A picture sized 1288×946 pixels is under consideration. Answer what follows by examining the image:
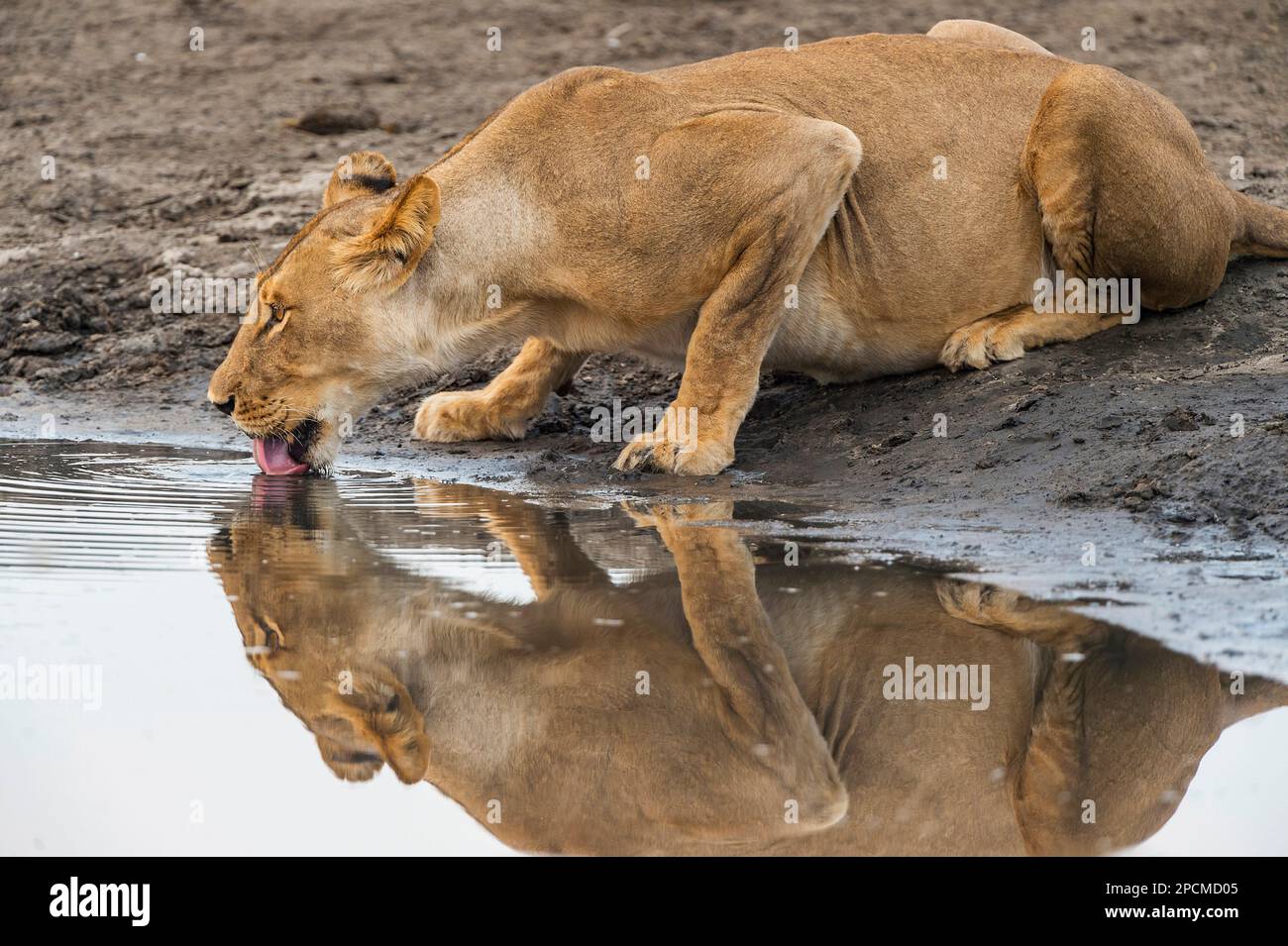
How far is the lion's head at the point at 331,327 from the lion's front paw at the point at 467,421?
982mm

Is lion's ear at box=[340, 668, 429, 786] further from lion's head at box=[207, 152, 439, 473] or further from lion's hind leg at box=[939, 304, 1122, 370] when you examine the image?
lion's hind leg at box=[939, 304, 1122, 370]

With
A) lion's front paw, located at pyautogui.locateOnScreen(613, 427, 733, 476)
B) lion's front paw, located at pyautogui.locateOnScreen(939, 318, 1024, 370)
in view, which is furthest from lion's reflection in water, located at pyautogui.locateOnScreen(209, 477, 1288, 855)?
lion's front paw, located at pyautogui.locateOnScreen(939, 318, 1024, 370)

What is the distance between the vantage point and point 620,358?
8281 mm

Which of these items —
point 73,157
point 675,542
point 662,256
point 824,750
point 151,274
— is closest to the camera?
point 824,750

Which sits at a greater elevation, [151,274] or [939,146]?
[939,146]

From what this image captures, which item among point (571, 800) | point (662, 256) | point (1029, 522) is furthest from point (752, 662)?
point (662, 256)

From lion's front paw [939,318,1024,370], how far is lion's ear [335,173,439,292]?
2.14m

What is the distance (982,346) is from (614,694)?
3523 mm

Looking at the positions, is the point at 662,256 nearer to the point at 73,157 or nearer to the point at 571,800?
the point at 571,800

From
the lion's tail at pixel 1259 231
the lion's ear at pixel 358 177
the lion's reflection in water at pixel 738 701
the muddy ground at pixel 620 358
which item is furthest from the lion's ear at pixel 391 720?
the lion's tail at pixel 1259 231

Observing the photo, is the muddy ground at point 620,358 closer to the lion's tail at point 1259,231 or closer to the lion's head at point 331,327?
the lion's tail at point 1259,231

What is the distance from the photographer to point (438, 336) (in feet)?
21.0

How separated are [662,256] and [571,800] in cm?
322

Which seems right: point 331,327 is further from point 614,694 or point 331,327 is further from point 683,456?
point 614,694
